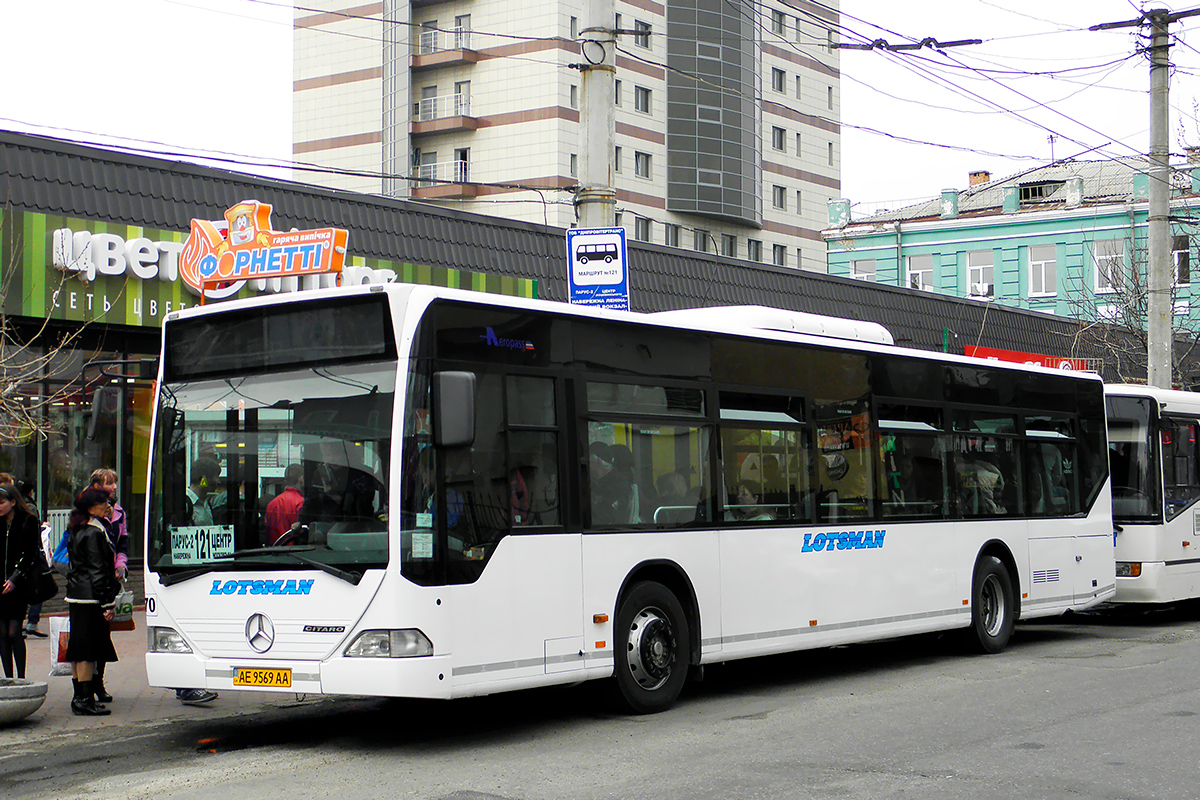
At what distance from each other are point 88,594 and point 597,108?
6.41 metres

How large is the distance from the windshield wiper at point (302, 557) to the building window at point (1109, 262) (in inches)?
1322

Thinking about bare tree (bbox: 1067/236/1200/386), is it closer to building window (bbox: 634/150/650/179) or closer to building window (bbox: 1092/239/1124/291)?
building window (bbox: 1092/239/1124/291)

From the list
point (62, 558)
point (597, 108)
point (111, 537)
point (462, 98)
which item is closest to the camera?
point (62, 558)

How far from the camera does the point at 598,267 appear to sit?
1238cm

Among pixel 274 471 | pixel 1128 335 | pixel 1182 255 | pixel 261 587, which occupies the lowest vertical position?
pixel 261 587

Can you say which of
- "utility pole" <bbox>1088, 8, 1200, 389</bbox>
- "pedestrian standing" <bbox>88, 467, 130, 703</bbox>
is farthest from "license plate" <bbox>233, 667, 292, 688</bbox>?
"utility pole" <bbox>1088, 8, 1200, 389</bbox>

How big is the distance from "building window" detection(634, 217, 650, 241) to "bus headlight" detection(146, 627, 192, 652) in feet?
151

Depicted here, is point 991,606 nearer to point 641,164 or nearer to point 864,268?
point 641,164

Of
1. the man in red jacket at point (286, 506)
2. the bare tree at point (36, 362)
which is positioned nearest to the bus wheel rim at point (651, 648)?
the man in red jacket at point (286, 506)

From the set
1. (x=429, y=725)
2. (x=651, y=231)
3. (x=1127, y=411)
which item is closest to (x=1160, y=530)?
(x=1127, y=411)

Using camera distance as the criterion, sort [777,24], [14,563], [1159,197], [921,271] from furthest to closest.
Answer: [777,24]
[921,271]
[1159,197]
[14,563]

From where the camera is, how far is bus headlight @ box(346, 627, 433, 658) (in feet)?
27.1

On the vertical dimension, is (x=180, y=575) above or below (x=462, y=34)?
below

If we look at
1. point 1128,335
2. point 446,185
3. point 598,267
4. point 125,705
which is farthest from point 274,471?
point 446,185
